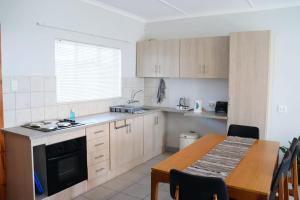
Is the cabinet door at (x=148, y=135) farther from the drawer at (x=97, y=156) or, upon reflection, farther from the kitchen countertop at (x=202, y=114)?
the drawer at (x=97, y=156)

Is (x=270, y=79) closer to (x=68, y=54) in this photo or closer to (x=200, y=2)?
(x=200, y=2)

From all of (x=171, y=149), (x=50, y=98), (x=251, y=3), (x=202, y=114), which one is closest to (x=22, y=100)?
(x=50, y=98)

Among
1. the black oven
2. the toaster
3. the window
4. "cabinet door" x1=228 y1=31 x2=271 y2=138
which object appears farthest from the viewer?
the toaster

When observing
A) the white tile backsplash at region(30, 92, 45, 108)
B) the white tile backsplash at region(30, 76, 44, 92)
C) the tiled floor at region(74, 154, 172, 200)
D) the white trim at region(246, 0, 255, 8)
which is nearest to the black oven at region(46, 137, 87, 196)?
the tiled floor at region(74, 154, 172, 200)

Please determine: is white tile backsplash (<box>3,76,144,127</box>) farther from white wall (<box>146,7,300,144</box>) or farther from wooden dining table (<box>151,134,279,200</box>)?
white wall (<box>146,7,300,144</box>)

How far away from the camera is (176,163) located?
220 cm

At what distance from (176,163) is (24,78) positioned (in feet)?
6.67

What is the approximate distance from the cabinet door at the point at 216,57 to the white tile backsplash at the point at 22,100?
2.70 m

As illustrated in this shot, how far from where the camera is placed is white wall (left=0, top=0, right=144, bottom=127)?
285 cm

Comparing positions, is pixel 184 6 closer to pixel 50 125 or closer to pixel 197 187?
pixel 50 125

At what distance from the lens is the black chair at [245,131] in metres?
3.20

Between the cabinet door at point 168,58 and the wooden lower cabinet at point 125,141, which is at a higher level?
the cabinet door at point 168,58

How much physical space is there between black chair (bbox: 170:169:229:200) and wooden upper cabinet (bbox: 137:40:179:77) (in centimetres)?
295

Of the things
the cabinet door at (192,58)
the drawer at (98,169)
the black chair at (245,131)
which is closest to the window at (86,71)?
the drawer at (98,169)
